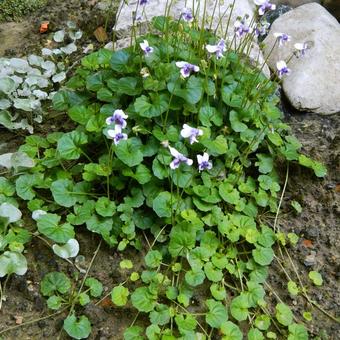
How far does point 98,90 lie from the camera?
2.61 meters

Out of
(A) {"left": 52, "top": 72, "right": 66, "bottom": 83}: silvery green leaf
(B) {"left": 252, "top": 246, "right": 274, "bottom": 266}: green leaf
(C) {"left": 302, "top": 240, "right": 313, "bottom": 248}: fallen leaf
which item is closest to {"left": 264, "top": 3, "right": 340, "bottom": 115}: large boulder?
(C) {"left": 302, "top": 240, "right": 313, "bottom": 248}: fallen leaf

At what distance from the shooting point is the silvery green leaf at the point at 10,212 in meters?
2.23

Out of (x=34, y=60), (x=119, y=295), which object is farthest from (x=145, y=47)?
(x=119, y=295)

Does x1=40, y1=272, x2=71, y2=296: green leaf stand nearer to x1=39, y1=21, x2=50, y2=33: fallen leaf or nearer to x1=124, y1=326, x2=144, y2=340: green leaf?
x1=124, y1=326, x2=144, y2=340: green leaf

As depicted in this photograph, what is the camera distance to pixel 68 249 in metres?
2.20

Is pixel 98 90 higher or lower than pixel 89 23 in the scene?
higher

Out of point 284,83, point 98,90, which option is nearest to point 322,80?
point 284,83

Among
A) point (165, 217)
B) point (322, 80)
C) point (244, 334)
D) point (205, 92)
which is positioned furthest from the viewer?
point (322, 80)

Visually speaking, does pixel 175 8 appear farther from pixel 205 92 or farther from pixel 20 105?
pixel 20 105

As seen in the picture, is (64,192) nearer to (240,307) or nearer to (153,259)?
(153,259)

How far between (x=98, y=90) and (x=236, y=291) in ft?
3.77

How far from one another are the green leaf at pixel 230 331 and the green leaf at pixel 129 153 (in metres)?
0.75

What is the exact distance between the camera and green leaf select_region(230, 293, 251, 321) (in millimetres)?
2148

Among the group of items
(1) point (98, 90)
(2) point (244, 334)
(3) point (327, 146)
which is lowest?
(2) point (244, 334)
